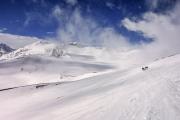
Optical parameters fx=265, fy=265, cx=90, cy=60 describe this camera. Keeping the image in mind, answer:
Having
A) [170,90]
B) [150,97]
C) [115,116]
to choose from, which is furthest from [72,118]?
[170,90]

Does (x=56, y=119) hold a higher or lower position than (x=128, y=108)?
lower

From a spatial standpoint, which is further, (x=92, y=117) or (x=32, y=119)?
(x=32, y=119)

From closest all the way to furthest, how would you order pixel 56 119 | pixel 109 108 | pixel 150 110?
pixel 150 110 < pixel 109 108 < pixel 56 119

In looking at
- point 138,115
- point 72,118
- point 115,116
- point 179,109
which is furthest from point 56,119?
point 179,109

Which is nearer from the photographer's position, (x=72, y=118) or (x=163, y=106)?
(x=163, y=106)

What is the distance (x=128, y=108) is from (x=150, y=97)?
2.78 meters

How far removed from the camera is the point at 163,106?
15.0m

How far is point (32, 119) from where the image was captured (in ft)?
78.0

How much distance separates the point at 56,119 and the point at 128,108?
6.15m

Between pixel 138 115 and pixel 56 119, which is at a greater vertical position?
pixel 138 115

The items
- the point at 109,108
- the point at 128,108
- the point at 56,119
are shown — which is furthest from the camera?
the point at 56,119

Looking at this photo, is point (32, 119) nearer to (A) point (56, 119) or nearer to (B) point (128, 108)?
(A) point (56, 119)

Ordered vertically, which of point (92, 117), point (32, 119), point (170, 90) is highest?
point (170, 90)

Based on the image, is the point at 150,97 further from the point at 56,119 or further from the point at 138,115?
the point at 56,119
